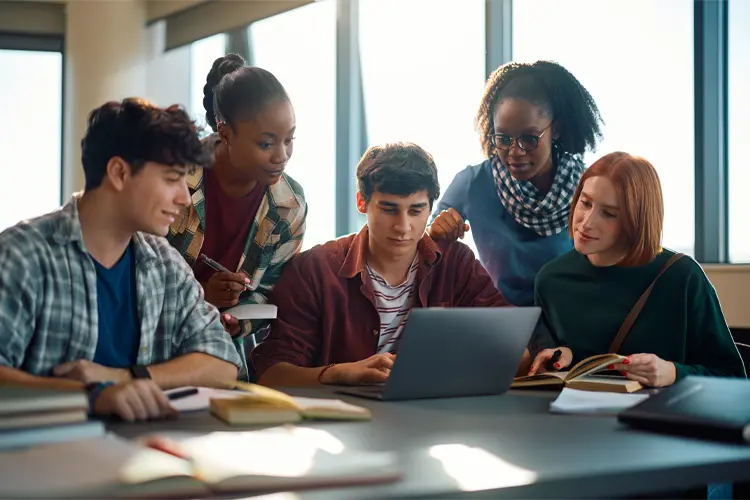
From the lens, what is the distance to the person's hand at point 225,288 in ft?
7.25

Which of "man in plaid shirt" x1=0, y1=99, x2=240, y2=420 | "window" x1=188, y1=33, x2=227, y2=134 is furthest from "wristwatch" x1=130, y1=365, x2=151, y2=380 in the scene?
"window" x1=188, y1=33, x2=227, y2=134

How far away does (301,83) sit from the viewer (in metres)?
5.54

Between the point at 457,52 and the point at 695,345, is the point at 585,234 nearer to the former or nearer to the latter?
the point at 695,345

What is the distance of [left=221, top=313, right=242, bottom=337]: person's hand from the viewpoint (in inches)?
87.0

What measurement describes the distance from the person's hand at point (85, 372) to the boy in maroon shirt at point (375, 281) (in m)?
0.57

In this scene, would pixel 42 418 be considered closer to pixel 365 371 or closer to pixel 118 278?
pixel 118 278

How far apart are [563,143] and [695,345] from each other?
0.79 meters

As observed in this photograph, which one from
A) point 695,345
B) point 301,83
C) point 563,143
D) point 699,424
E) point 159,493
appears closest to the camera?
point 159,493

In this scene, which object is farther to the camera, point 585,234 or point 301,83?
point 301,83

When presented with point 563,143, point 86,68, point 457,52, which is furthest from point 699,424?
point 86,68

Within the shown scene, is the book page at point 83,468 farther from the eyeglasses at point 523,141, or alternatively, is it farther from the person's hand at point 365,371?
the eyeglasses at point 523,141

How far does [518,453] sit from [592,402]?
17.3 inches

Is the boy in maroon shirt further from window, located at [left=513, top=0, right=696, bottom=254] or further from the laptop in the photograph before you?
window, located at [left=513, top=0, right=696, bottom=254]

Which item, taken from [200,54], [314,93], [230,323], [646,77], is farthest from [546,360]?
[200,54]
